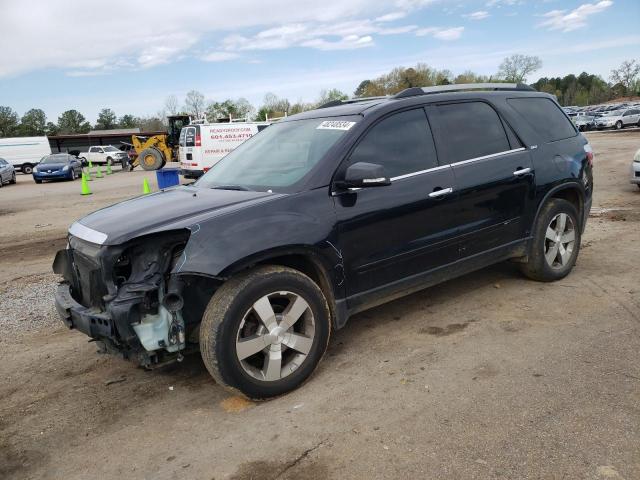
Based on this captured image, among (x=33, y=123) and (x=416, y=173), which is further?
(x=33, y=123)

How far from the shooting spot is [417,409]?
3.06m

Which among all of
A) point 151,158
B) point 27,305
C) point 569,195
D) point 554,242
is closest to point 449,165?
point 554,242

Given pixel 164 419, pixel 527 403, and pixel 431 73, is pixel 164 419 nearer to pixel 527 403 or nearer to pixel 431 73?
pixel 527 403

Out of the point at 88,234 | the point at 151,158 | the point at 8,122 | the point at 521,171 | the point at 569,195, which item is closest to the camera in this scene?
the point at 88,234

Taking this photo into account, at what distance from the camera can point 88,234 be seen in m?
3.37

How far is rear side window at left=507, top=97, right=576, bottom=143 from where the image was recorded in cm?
493

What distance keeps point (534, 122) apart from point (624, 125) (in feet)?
144

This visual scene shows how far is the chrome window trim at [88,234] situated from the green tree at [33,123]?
9597 cm

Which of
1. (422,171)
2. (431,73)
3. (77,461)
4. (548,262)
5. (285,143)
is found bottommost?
(77,461)

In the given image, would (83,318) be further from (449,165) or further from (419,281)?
(449,165)

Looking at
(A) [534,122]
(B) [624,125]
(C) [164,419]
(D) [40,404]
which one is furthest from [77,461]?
(B) [624,125]

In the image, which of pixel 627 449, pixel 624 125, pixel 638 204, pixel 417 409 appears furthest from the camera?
pixel 624 125

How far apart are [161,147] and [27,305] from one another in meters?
26.9

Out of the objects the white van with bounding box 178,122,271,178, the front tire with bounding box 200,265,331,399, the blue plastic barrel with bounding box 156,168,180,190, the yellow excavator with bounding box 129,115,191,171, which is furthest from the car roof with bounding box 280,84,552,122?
the yellow excavator with bounding box 129,115,191,171
